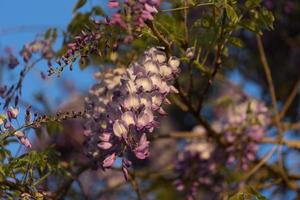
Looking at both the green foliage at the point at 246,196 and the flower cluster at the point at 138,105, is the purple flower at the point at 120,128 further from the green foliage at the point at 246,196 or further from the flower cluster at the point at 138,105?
the green foliage at the point at 246,196

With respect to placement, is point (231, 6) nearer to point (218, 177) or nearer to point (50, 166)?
point (50, 166)

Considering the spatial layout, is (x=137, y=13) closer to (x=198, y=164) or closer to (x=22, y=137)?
(x=22, y=137)

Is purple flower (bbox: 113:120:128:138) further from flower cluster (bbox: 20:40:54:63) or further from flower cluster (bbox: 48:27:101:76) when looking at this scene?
flower cluster (bbox: 20:40:54:63)

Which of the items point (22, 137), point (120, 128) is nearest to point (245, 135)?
point (120, 128)

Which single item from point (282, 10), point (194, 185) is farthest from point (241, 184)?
point (282, 10)

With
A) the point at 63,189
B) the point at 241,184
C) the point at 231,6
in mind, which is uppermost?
the point at 231,6

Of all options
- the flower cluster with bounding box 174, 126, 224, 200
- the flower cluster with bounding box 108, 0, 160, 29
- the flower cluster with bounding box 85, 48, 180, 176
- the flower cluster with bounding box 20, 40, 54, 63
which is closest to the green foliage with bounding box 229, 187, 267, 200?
the flower cluster with bounding box 85, 48, 180, 176
